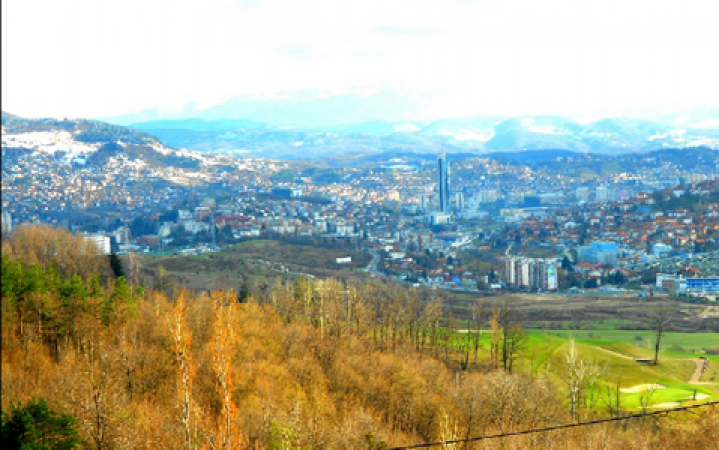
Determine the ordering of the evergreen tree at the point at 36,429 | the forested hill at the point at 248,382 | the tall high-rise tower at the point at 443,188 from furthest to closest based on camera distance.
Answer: the tall high-rise tower at the point at 443,188, the forested hill at the point at 248,382, the evergreen tree at the point at 36,429

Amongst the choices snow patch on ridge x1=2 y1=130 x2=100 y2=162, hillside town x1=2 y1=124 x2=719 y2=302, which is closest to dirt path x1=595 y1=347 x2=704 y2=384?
hillside town x1=2 y1=124 x2=719 y2=302

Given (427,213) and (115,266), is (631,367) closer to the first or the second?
(115,266)

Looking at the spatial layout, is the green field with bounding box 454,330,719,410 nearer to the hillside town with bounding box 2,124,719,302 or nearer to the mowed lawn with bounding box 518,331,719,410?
the mowed lawn with bounding box 518,331,719,410

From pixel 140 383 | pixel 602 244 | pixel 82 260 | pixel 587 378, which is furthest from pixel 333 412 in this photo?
pixel 602 244

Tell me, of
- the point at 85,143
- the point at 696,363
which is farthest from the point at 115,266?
the point at 85,143

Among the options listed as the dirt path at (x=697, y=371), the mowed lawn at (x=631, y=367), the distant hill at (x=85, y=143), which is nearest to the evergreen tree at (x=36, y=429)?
the mowed lawn at (x=631, y=367)

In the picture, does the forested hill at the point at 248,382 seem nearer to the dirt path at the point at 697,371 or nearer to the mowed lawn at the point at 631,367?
the mowed lawn at the point at 631,367

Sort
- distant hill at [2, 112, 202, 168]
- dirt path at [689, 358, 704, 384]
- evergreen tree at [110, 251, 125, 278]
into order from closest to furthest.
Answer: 1. dirt path at [689, 358, 704, 384]
2. evergreen tree at [110, 251, 125, 278]
3. distant hill at [2, 112, 202, 168]

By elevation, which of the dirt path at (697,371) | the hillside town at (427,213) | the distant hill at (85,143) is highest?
the distant hill at (85,143)

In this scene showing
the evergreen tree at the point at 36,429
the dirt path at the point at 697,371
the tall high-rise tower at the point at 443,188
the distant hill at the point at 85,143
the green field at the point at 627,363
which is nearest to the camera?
the evergreen tree at the point at 36,429

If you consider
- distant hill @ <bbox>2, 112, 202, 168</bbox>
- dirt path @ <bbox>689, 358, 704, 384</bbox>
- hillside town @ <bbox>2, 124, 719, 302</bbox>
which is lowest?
dirt path @ <bbox>689, 358, 704, 384</bbox>

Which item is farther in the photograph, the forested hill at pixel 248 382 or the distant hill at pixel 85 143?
the distant hill at pixel 85 143

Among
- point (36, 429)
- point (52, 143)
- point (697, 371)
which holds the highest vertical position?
point (52, 143)
